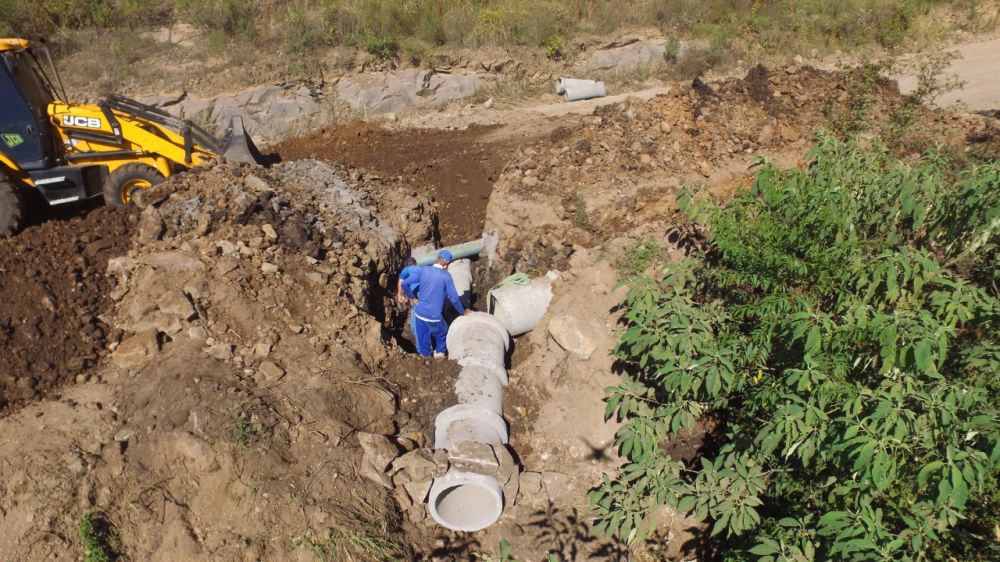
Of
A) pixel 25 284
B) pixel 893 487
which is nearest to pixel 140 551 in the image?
pixel 25 284

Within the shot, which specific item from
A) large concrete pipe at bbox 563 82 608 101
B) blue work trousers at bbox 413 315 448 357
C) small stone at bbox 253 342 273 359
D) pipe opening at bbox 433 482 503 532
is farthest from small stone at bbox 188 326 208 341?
large concrete pipe at bbox 563 82 608 101

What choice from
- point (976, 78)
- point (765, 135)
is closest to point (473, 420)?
point (765, 135)

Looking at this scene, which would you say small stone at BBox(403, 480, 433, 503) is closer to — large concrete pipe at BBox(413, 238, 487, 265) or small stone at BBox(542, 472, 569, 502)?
small stone at BBox(542, 472, 569, 502)

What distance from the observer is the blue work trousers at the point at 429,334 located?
23.2 feet

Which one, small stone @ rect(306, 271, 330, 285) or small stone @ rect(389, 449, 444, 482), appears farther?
small stone @ rect(306, 271, 330, 285)

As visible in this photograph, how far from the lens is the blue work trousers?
7.06m

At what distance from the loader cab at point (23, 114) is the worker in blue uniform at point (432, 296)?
190 inches

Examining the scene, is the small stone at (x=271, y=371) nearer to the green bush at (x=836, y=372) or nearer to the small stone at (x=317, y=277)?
the small stone at (x=317, y=277)

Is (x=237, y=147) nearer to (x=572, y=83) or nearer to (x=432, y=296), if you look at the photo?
(x=432, y=296)

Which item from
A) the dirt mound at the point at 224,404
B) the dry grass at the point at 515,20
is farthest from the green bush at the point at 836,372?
the dry grass at the point at 515,20

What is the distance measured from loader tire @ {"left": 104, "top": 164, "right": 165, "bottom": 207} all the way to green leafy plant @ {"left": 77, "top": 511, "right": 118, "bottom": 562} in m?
4.64

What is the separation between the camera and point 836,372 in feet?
11.9

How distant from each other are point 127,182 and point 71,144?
802mm

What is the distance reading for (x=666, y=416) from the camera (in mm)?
4277
